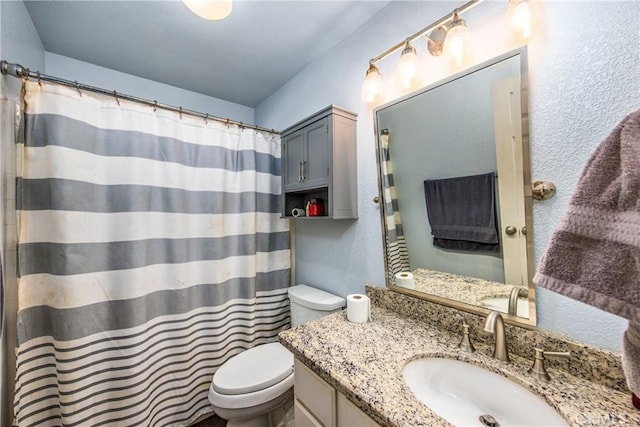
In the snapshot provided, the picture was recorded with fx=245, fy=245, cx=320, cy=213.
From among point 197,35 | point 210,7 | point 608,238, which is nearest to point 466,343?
point 608,238

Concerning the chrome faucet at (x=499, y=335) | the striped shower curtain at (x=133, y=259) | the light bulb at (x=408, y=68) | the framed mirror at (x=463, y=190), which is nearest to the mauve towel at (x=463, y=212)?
the framed mirror at (x=463, y=190)

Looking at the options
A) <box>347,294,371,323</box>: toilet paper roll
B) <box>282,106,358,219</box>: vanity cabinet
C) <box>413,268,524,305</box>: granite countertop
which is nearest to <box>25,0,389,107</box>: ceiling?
<box>282,106,358,219</box>: vanity cabinet

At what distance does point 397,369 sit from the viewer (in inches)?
29.9

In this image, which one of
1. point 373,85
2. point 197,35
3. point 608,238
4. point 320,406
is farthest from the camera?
point 197,35

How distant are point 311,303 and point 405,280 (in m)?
0.59

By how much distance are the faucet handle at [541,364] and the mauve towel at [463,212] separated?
33 centimetres

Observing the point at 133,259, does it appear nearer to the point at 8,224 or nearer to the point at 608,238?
the point at 8,224

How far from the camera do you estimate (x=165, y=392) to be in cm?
141

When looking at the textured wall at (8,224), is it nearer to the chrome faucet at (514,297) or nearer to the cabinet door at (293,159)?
the cabinet door at (293,159)

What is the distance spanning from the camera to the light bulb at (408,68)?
41.4 inches

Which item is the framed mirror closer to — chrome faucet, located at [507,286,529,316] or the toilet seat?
chrome faucet, located at [507,286,529,316]

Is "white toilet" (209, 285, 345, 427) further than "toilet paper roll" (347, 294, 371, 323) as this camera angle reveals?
Yes

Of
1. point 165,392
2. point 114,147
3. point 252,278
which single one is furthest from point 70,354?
point 114,147

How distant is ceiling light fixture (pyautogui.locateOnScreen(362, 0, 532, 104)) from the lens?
79 centimetres
